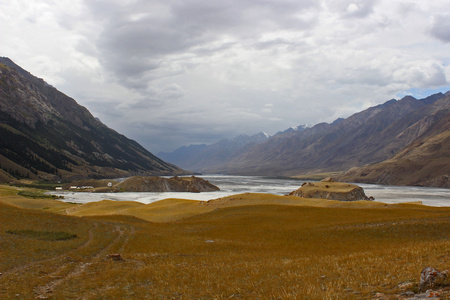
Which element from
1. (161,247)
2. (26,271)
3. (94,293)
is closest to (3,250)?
(26,271)

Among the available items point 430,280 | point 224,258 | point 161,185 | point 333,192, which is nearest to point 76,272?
point 224,258

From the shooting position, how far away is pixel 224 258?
2330 centimetres

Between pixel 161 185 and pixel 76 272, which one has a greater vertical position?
pixel 76 272

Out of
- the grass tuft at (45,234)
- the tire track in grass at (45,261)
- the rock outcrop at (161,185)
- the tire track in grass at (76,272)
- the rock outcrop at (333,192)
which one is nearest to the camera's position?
the tire track in grass at (76,272)

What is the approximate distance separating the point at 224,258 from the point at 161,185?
528 feet

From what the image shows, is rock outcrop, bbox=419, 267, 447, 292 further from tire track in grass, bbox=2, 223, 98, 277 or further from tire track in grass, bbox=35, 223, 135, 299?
tire track in grass, bbox=2, 223, 98, 277

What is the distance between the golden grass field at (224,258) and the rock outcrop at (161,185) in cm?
13436

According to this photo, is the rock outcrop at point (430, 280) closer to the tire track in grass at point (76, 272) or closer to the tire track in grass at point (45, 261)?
the tire track in grass at point (76, 272)

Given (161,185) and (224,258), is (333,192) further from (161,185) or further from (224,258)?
(224,258)

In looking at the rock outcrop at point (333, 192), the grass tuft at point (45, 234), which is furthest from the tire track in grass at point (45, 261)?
the rock outcrop at point (333, 192)

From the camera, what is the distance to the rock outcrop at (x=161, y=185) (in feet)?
567

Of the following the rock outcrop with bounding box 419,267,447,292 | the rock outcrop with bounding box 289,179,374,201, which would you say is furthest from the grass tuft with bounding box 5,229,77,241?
the rock outcrop with bounding box 289,179,374,201

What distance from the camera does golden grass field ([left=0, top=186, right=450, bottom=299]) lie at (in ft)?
46.1

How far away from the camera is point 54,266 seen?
20984 mm
